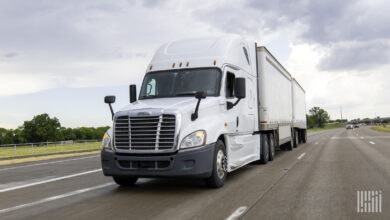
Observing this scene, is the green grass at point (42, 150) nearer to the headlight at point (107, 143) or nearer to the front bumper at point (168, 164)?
the headlight at point (107, 143)

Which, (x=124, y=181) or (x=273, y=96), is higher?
(x=273, y=96)

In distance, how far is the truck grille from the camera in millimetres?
6820

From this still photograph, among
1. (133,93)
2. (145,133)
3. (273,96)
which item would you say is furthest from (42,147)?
(145,133)

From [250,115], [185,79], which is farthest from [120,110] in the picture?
[250,115]

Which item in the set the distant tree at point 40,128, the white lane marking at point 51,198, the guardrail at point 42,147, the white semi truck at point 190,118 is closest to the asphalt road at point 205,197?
the white lane marking at point 51,198

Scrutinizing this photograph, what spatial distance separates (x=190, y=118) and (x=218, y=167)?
1.26 metres

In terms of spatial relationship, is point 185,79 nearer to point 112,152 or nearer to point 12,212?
point 112,152

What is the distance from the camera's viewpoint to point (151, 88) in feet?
28.0

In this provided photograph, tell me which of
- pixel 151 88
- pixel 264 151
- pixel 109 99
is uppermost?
pixel 151 88

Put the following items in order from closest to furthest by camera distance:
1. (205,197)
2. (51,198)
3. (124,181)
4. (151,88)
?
1. (205,197)
2. (51,198)
3. (124,181)
4. (151,88)

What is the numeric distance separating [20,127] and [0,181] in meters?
110

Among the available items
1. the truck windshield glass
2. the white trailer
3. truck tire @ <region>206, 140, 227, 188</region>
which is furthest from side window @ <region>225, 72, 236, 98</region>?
the white trailer

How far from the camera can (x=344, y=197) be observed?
20.8 ft

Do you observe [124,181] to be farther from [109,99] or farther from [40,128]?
[40,128]
